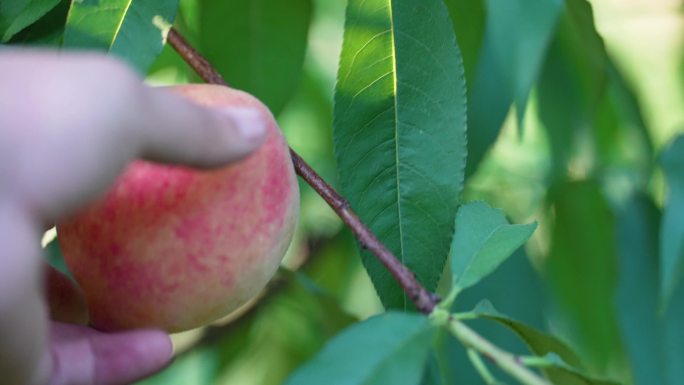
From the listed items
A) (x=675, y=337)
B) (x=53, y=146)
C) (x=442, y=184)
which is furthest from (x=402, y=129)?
(x=675, y=337)

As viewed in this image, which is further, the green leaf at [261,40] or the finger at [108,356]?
the green leaf at [261,40]

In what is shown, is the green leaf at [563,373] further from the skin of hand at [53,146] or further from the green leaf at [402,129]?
the skin of hand at [53,146]

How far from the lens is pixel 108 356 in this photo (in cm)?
68

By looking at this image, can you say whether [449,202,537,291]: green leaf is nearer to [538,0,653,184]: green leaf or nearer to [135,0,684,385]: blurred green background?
[135,0,684,385]: blurred green background

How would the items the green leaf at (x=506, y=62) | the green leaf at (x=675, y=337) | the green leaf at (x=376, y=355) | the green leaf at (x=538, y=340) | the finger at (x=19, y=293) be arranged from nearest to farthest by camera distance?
1. the finger at (x=19, y=293)
2. the green leaf at (x=376, y=355)
3. the green leaf at (x=538, y=340)
4. the green leaf at (x=506, y=62)
5. the green leaf at (x=675, y=337)

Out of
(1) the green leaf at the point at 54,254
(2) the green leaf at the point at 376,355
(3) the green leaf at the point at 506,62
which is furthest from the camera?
(1) the green leaf at the point at 54,254

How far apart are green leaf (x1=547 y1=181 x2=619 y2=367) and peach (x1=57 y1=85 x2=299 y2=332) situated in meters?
0.75

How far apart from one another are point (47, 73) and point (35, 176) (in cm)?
6

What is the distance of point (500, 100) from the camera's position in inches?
41.6

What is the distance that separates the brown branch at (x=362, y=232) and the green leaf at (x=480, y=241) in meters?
0.03

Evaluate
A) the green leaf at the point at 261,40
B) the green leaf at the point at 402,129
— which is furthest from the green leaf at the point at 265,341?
the green leaf at the point at 402,129

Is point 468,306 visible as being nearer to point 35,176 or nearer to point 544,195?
point 544,195

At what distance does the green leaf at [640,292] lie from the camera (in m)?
1.21

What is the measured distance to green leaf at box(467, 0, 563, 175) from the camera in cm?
92
